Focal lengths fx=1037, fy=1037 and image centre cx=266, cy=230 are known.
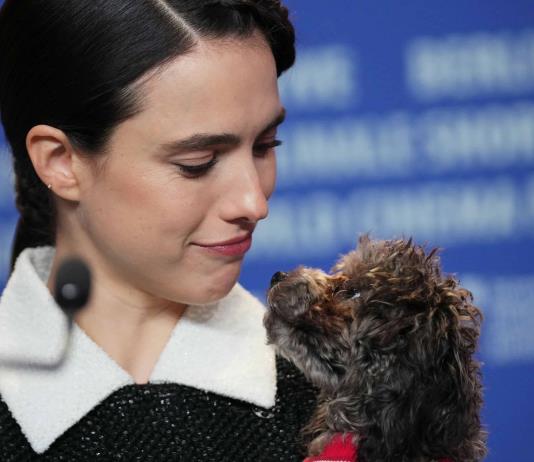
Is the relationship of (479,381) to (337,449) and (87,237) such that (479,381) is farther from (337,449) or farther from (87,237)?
(87,237)

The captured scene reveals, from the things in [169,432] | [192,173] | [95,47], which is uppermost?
[95,47]

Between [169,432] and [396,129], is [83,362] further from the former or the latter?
[396,129]

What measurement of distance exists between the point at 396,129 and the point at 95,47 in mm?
1135

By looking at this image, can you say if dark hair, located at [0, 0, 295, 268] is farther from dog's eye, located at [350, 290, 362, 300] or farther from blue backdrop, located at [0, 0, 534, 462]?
blue backdrop, located at [0, 0, 534, 462]

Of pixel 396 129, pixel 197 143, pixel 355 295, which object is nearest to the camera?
pixel 197 143

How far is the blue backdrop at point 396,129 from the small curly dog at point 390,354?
780mm

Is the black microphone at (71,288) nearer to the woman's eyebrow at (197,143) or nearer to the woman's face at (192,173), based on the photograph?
the woman's face at (192,173)

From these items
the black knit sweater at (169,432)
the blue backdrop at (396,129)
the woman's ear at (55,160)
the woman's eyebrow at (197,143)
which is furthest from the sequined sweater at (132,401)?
the blue backdrop at (396,129)

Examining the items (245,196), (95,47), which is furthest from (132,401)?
(95,47)

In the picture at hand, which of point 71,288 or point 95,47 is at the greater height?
point 95,47

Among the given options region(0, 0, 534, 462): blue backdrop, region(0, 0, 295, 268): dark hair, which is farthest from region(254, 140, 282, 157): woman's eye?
region(0, 0, 534, 462): blue backdrop

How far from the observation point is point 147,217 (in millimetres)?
1130

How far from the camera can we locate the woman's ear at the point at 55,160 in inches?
45.9

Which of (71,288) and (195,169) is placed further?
(71,288)
